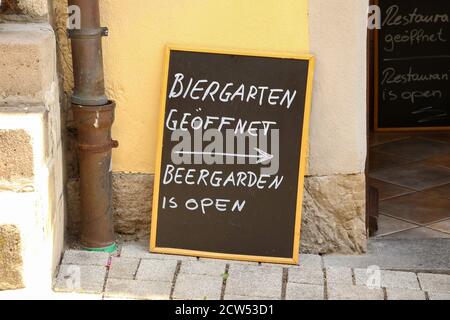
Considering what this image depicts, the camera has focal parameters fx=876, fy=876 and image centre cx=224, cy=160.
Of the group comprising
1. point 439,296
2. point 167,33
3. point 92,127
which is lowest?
point 439,296

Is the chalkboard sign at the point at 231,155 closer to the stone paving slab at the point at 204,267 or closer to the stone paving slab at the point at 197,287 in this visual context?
the stone paving slab at the point at 204,267

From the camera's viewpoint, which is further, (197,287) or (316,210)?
(316,210)

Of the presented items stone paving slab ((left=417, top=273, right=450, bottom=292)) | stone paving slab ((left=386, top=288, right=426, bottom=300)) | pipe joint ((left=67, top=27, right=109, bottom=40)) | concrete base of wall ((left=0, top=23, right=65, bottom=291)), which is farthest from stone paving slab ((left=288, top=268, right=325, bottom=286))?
pipe joint ((left=67, top=27, right=109, bottom=40))

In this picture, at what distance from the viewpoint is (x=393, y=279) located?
4164 millimetres

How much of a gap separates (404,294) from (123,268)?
1318 millimetres

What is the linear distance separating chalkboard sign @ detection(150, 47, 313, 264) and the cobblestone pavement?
13 cm

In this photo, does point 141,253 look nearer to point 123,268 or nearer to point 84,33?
point 123,268

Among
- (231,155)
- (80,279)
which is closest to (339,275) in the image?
(231,155)

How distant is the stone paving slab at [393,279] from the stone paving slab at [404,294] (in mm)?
41

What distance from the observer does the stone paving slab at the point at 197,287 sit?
12.9 ft

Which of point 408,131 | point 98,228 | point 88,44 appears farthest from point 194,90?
point 408,131

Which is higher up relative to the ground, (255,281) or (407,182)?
(407,182)

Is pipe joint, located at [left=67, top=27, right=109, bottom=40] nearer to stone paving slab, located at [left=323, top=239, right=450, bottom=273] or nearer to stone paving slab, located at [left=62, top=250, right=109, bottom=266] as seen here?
stone paving slab, located at [left=62, top=250, right=109, bottom=266]

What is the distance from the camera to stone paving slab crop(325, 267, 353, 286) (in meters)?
4.11
